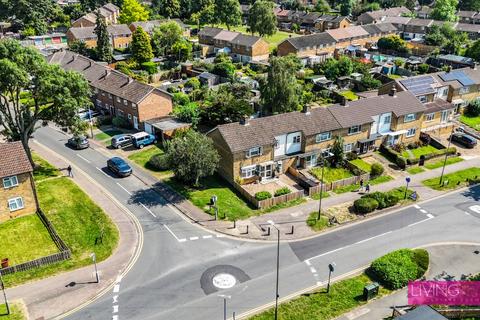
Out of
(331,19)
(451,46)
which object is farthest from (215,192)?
(331,19)

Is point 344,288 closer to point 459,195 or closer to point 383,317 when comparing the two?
point 383,317

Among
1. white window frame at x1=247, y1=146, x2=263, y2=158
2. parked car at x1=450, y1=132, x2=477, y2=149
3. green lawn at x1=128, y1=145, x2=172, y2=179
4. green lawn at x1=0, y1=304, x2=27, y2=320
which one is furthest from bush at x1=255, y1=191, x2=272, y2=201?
parked car at x1=450, y1=132, x2=477, y2=149

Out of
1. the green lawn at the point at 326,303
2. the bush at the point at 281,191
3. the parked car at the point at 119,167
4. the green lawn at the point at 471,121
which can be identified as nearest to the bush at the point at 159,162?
the parked car at the point at 119,167

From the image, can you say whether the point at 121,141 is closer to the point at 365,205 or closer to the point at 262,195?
the point at 262,195

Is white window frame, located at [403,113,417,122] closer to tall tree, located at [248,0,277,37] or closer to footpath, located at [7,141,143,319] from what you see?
footpath, located at [7,141,143,319]

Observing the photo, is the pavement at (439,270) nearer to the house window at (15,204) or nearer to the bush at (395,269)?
the bush at (395,269)
